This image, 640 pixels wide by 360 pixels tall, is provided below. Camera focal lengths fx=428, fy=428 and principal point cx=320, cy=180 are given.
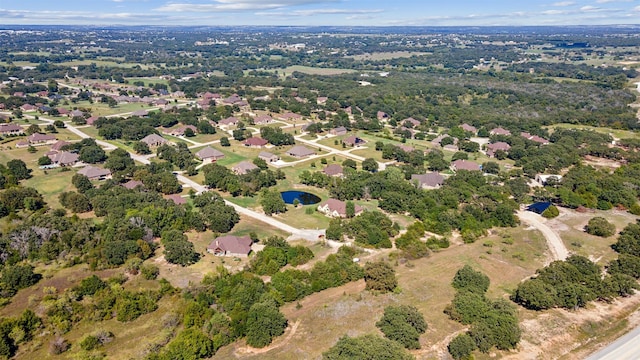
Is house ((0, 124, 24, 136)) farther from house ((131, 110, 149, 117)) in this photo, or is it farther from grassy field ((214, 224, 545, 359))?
grassy field ((214, 224, 545, 359))

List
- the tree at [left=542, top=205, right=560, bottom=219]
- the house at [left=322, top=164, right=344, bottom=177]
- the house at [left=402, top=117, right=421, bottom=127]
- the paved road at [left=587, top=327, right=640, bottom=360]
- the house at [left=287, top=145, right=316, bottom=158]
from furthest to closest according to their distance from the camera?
the house at [left=402, top=117, right=421, bottom=127], the house at [left=287, top=145, right=316, bottom=158], the house at [left=322, top=164, right=344, bottom=177], the tree at [left=542, top=205, right=560, bottom=219], the paved road at [left=587, top=327, right=640, bottom=360]

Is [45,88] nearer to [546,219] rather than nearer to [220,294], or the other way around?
→ [220,294]

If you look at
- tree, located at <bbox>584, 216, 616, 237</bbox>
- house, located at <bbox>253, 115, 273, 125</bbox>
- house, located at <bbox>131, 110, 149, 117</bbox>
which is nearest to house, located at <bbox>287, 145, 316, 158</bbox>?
house, located at <bbox>253, 115, 273, 125</bbox>

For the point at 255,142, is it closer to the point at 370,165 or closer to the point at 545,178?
the point at 370,165

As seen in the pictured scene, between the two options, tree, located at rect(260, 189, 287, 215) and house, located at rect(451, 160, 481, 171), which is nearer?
tree, located at rect(260, 189, 287, 215)

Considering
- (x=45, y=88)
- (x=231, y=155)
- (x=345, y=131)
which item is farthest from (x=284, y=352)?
(x=45, y=88)

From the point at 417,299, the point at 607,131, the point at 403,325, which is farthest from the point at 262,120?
the point at 607,131

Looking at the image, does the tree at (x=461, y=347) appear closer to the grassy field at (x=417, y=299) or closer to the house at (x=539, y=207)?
the grassy field at (x=417, y=299)
